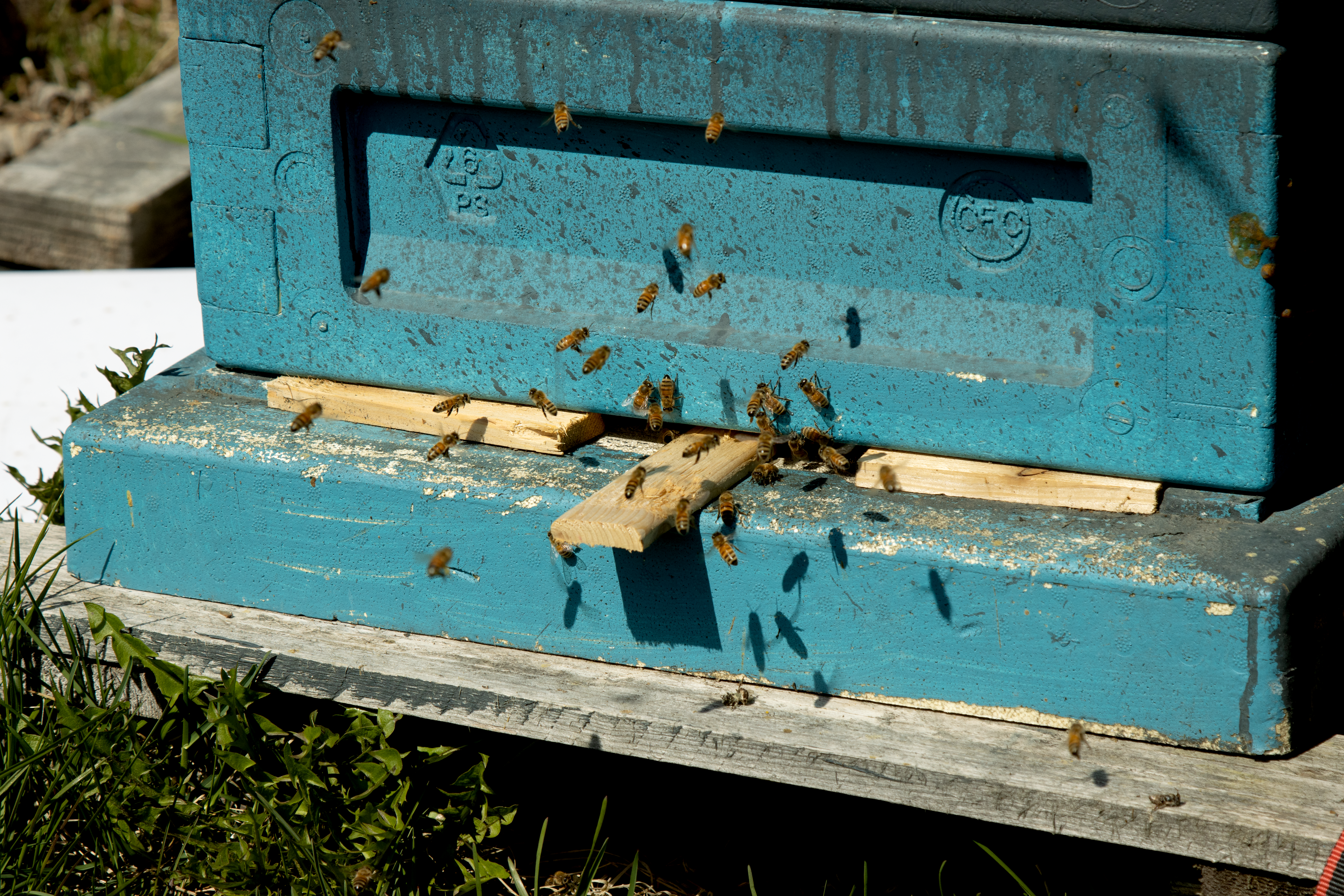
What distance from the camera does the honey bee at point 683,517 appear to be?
2693mm

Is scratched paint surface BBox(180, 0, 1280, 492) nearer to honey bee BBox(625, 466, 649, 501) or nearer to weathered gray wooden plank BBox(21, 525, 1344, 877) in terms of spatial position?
honey bee BBox(625, 466, 649, 501)

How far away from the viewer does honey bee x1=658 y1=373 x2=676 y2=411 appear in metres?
3.00

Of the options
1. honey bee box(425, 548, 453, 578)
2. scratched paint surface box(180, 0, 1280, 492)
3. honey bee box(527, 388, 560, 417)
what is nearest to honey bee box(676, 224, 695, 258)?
scratched paint surface box(180, 0, 1280, 492)

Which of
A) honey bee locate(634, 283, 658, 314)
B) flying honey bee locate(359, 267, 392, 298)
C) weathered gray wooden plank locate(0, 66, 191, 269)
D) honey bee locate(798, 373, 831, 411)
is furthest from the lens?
weathered gray wooden plank locate(0, 66, 191, 269)

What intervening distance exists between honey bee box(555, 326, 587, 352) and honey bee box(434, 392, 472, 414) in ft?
0.95

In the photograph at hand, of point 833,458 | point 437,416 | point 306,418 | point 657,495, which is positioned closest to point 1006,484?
point 833,458

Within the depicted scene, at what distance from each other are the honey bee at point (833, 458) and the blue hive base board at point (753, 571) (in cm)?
5

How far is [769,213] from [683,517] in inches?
27.6

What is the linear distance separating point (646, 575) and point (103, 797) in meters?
1.24

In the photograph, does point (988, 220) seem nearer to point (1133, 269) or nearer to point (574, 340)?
point (1133, 269)

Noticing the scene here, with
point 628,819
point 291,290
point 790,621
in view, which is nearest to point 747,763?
point 790,621

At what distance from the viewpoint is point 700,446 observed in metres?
2.95

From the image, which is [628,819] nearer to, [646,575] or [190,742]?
[646,575]

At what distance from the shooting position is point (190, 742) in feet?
9.63
